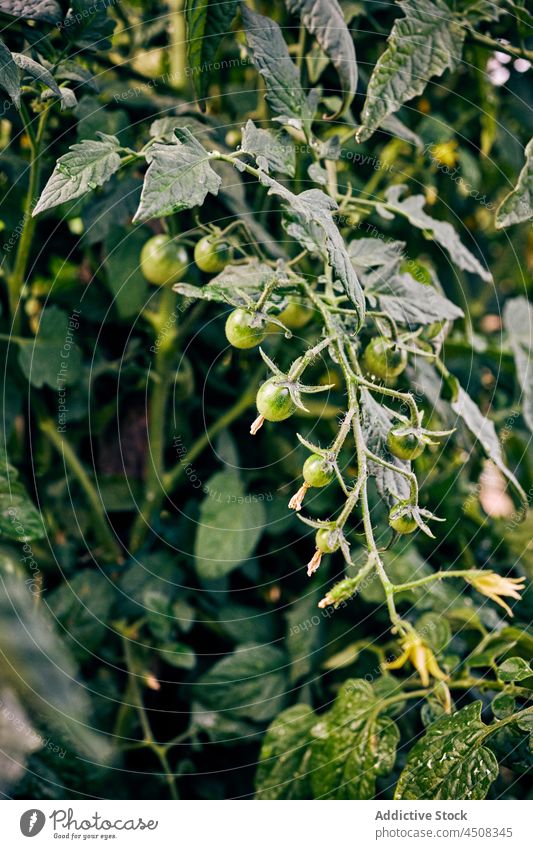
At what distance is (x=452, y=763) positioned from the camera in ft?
1.44

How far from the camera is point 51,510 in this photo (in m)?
0.61

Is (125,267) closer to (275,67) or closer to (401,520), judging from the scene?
(275,67)

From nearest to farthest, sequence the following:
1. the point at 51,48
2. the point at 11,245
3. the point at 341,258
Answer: the point at 341,258, the point at 51,48, the point at 11,245

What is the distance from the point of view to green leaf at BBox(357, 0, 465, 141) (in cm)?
44

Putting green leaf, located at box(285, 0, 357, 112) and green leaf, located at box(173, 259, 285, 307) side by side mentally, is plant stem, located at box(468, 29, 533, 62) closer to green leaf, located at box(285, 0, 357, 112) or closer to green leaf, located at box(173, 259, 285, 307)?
green leaf, located at box(285, 0, 357, 112)

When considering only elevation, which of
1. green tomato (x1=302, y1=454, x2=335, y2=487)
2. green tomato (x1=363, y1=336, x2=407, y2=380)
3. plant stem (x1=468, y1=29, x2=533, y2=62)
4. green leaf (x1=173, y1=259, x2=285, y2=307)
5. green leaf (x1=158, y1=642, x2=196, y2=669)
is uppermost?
plant stem (x1=468, y1=29, x2=533, y2=62)

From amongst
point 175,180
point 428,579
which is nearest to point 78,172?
point 175,180

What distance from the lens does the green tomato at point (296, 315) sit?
1.61ft

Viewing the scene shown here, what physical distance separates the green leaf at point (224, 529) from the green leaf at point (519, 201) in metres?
0.28

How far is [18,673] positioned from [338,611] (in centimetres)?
26

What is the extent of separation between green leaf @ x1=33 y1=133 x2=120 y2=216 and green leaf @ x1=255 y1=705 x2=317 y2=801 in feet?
1.26

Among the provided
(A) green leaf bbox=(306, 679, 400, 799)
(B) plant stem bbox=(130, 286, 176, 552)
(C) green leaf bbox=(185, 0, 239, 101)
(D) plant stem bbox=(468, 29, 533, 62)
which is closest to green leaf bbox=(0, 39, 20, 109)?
(C) green leaf bbox=(185, 0, 239, 101)

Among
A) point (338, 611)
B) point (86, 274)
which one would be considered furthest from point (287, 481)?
point (86, 274)

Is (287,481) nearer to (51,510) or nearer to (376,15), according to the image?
(51,510)
